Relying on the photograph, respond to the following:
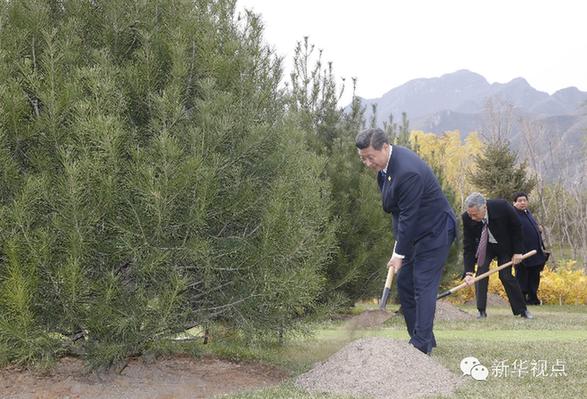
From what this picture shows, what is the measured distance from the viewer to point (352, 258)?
408 inches

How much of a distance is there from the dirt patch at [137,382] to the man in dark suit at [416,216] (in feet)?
4.89

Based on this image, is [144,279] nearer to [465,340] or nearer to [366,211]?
[465,340]

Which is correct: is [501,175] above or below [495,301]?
above

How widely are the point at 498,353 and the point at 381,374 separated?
1987 millimetres

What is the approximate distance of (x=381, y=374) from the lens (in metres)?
4.78

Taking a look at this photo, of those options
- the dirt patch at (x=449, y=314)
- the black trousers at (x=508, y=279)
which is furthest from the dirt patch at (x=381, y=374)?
the dirt patch at (x=449, y=314)

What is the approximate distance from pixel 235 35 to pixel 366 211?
5.58 m

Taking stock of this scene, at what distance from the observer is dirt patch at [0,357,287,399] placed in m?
4.66

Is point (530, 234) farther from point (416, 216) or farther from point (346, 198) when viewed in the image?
point (416, 216)

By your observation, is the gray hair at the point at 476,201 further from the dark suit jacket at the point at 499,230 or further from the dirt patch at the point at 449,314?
the dirt patch at the point at 449,314

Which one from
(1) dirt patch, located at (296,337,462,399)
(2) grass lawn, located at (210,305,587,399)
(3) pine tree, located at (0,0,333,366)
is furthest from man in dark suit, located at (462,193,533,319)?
(3) pine tree, located at (0,0,333,366)

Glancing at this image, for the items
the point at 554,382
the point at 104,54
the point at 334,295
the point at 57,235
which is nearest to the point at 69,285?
the point at 57,235

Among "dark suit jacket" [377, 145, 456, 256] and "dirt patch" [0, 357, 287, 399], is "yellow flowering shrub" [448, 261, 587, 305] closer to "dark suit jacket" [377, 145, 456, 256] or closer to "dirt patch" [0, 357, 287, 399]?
"dark suit jacket" [377, 145, 456, 256]

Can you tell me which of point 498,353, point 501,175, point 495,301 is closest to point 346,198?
point 498,353
